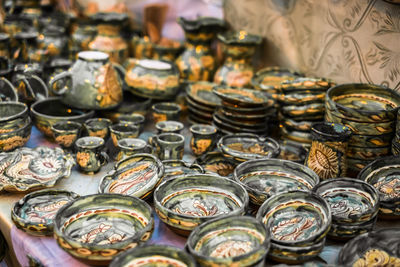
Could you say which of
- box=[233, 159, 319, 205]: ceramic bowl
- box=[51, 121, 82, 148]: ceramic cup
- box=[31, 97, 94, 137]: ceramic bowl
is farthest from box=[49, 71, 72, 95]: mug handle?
box=[233, 159, 319, 205]: ceramic bowl

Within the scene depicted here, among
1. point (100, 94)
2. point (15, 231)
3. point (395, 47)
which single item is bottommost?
point (15, 231)

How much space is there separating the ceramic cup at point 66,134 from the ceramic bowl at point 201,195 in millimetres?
609

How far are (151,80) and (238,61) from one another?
1.74ft

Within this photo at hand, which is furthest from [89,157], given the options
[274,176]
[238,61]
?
[238,61]

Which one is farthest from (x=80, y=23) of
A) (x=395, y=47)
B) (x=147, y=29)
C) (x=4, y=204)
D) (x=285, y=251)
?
(x=285, y=251)

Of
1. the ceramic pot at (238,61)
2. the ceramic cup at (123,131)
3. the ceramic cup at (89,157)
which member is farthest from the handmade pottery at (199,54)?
the ceramic cup at (89,157)

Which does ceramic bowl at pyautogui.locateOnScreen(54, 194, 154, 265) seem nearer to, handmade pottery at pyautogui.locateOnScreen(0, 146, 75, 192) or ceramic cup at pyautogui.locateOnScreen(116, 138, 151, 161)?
handmade pottery at pyautogui.locateOnScreen(0, 146, 75, 192)

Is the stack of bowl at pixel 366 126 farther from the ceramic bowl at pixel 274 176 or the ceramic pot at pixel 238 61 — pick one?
the ceramic pot at pixel 238 61

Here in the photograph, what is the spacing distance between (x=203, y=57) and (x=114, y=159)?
3.45ft

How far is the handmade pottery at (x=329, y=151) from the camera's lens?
1.61m

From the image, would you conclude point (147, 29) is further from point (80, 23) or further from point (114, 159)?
point (114, 159)

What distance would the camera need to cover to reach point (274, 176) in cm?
172

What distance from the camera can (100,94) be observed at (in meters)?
2.11

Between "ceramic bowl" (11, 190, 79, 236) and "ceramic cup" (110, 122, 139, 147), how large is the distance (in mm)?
419
